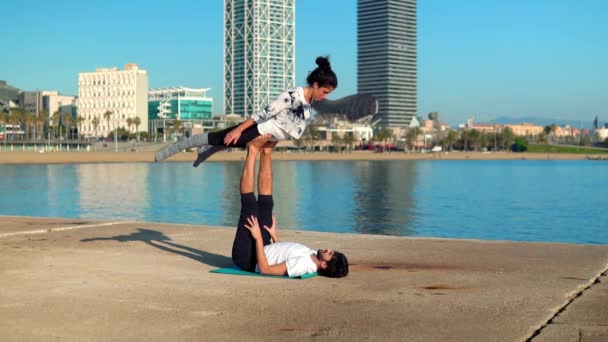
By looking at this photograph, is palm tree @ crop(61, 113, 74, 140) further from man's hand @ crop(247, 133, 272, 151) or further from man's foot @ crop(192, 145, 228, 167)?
man's hand @ crop(247, 133, 272, 151)

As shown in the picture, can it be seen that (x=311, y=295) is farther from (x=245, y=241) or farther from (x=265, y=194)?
(x=265, y=194)

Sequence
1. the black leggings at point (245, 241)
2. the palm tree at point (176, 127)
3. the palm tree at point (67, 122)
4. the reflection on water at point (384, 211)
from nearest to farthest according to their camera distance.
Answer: the black leggings at point (245, 241)
the reflection on water at point (384, 211)
the palm tree at point (67, 122)
the palm tree at point (176, 127)

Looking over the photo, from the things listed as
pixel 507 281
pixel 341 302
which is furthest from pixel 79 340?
pixel 507 281

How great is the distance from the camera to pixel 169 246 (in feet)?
35.5

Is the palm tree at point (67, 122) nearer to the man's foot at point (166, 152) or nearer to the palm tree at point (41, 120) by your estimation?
the palm tree at point (41, 120)

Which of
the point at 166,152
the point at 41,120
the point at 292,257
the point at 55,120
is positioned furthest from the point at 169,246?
the point at 55,120

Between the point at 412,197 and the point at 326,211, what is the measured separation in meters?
13.0

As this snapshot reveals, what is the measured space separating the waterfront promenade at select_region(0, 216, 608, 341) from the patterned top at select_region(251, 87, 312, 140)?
162 cm

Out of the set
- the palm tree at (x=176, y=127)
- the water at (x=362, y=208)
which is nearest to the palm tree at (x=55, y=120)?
the palm tree at (x=176, y=127)

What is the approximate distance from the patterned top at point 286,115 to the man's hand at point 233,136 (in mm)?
233

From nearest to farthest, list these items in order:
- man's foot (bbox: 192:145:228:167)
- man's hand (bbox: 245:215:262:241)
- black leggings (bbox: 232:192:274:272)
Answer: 1. man's hand (bbox: 245:215:262:241)
2. black leggings (bbox: 232:192:274:272)
3. man's foot (bbox: 192:145:228:167)

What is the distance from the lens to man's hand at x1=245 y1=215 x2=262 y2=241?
8.05m

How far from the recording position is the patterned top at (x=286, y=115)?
825cm

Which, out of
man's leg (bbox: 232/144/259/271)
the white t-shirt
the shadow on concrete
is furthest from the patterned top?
the shadow on concrete
